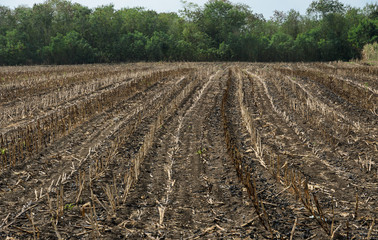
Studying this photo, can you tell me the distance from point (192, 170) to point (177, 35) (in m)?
41.0

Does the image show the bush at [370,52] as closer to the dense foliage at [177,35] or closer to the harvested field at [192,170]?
the dense foliage at [177,35]

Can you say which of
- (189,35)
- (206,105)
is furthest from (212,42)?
(206,105)

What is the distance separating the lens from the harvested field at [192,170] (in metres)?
4.45

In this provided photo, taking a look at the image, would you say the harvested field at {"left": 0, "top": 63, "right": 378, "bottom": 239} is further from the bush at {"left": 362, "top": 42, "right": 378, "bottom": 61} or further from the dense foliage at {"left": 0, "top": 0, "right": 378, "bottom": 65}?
the dense foliage at {"left": 0, "top": 0, "right": 378, "bottom": 65}

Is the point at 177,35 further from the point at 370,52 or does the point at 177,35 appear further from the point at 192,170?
the point at 192,170

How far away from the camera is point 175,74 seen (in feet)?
69.6

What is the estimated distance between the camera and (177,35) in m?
45.5

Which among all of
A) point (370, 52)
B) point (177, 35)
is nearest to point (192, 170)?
point (370, 52)

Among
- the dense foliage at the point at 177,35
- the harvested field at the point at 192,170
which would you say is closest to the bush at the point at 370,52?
the dense foliage at the point at 177,35

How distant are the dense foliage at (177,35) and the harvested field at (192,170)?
28325mm

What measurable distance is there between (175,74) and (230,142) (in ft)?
46.1

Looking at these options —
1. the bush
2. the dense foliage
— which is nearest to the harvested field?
the bush

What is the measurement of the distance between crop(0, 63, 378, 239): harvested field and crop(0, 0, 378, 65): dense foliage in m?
28.3

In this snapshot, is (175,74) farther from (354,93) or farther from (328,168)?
(328,168)
